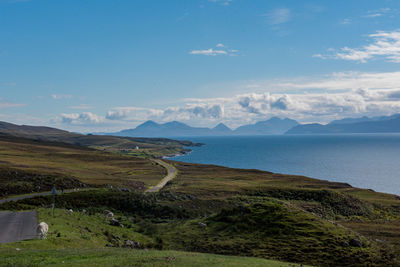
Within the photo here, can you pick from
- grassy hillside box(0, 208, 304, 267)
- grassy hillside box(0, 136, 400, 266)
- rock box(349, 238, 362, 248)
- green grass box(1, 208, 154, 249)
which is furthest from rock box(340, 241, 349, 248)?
green grass box(1, 208, 154, 249)

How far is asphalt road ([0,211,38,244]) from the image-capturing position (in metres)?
26.7

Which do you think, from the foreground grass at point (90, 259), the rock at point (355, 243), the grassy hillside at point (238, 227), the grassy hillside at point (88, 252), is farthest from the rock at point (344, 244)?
the foreground grass at point (90, 259)

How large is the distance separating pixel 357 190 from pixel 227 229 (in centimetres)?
6996

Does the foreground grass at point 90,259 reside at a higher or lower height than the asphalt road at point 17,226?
higher

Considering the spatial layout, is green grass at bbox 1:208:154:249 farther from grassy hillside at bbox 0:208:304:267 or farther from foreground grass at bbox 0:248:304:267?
foreground grass at bbox 0:248:304:267

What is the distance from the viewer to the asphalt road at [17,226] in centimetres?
2667

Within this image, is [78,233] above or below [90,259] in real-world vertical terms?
below

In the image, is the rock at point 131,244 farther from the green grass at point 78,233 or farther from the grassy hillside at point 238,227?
the grassy hillside at point 238,227

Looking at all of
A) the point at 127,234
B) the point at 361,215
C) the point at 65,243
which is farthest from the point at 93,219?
the point at 361,215

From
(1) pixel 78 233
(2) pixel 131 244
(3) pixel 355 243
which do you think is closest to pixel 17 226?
(1) pixel 78 233

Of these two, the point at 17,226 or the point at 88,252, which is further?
the point at 17,226

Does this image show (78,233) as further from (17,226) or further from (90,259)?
(90,259)

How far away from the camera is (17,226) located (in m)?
30.1

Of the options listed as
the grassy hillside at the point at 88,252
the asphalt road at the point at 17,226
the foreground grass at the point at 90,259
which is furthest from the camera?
the asphalt road at the point at 17,226
